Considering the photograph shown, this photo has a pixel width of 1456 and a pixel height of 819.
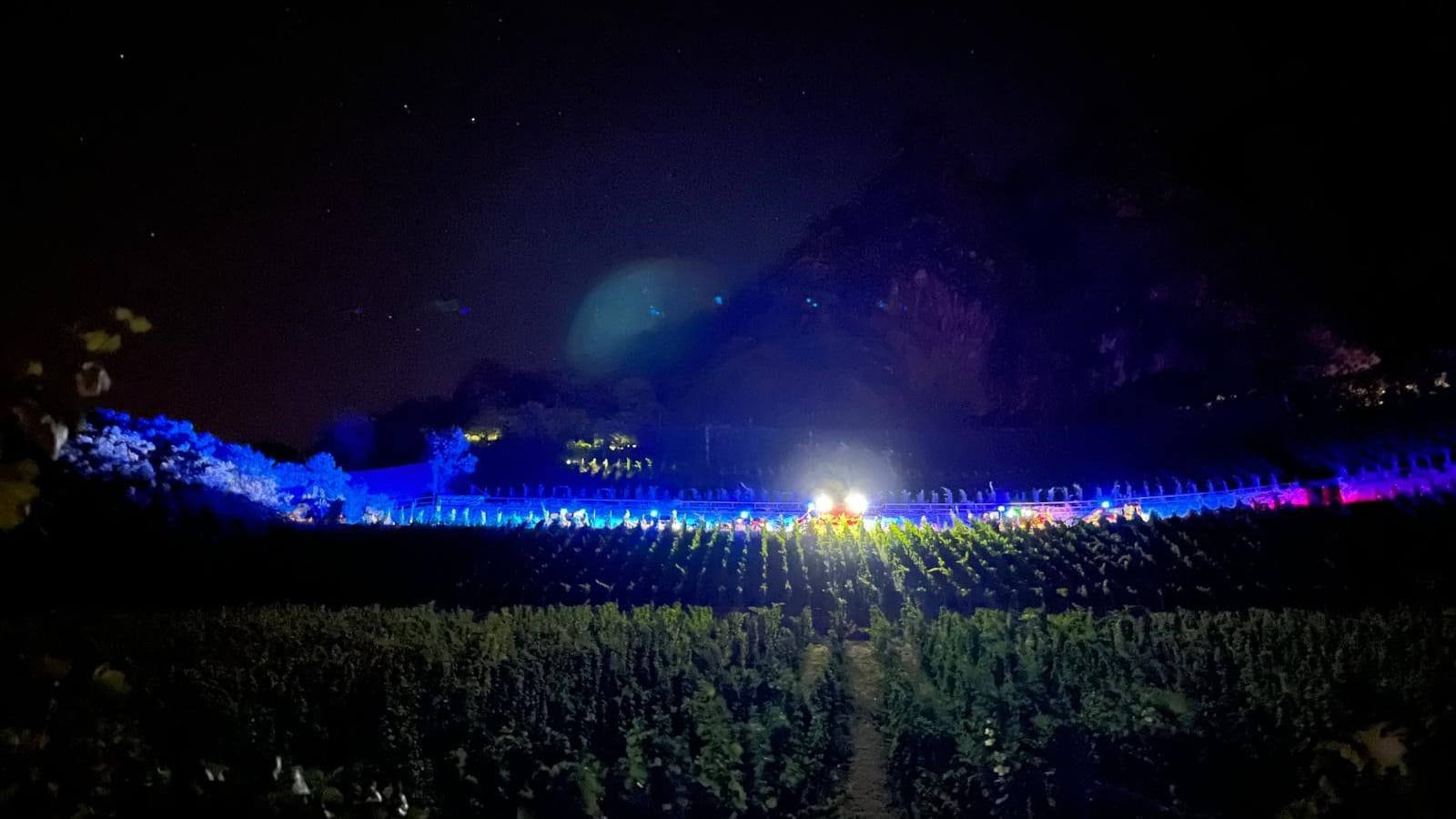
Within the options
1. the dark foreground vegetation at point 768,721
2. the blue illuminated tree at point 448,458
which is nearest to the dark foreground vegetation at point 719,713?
the dark foreground vegetation at point 768,721

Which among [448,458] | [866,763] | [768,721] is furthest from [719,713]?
[448,458]

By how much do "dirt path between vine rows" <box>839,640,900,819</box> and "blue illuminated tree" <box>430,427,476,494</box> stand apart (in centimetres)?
2447

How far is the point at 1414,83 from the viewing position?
1304 inches

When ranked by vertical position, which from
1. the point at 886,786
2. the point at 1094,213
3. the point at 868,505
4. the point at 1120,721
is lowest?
the point at 886,786

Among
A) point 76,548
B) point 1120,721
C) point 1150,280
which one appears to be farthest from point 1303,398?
point 76,548

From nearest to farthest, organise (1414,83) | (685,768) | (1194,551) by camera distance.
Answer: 1. (685,768)
2. (1194,551)
3. (1414,83)

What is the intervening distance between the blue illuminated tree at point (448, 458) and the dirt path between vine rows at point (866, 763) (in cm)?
2447

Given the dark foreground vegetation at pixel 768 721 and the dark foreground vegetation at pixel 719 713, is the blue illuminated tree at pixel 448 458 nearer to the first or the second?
the dark foreground vegetation at pixel 719 713

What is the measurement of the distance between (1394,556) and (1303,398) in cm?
1969

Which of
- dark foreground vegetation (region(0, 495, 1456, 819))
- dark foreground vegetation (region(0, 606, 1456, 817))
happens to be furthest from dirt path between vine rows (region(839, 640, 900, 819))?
dark foreground vegetation (region(0, 606, 1456, 817))

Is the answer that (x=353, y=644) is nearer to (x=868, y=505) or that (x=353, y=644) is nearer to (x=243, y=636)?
(x=243, y=636)

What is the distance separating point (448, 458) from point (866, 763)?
1062 inches

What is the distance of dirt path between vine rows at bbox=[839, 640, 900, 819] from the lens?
615cm

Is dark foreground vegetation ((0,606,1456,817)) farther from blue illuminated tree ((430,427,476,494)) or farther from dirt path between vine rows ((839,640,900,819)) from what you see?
blue illuminated tree ((430,427,476,494))
